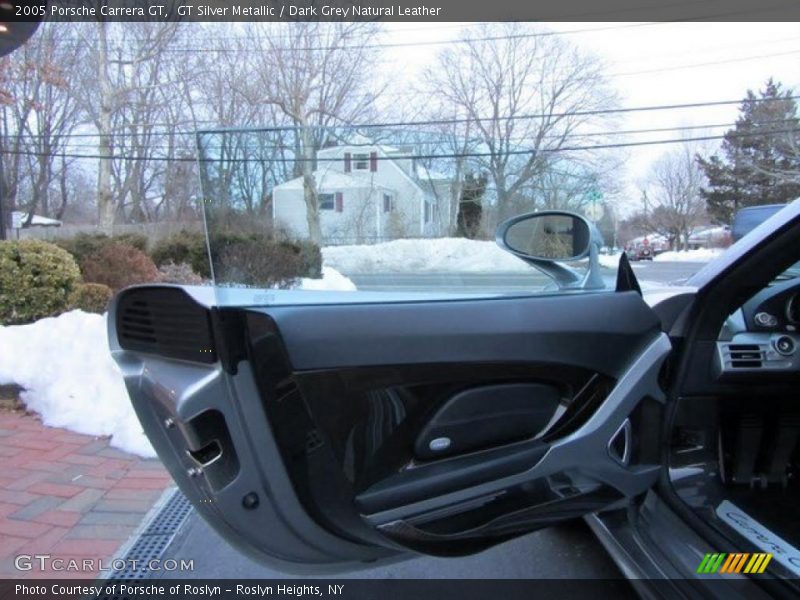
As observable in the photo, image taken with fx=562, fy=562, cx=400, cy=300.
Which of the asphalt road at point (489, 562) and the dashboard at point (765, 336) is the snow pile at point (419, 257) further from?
the asphalt road at point (489, 562)

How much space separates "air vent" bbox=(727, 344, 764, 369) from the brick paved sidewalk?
2913 mm

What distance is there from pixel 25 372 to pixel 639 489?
16.6ft

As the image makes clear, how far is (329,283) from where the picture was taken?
71.0 inches

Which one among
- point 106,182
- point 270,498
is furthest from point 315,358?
point 106,182

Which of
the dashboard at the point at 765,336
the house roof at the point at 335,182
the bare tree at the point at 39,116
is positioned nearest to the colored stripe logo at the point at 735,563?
the dashboard at the point at 765,336

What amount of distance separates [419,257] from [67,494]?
8.71 feet

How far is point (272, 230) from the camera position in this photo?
173cm

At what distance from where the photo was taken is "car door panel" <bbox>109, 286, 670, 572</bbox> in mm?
1479

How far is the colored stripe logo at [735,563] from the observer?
1.80 meters

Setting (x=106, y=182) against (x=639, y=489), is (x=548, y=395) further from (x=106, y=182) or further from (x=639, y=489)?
(x=106, y=182)

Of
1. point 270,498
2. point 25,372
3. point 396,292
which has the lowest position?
point 25,372

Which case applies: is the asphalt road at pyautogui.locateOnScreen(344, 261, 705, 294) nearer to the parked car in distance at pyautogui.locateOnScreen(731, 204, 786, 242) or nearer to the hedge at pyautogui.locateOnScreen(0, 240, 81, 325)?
the parked car in distance at pyautogui.locateOnScreen(731, 204, 786, 242)

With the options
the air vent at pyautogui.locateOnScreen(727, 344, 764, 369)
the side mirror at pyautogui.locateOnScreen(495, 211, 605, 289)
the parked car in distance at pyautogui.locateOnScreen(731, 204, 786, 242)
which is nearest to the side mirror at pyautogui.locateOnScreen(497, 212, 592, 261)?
the side mirror at pyautogui.locateOnScreen(495, 211, 605, 289)

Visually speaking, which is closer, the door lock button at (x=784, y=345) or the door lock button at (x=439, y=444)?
the door lock button at (x=439, y=444)
